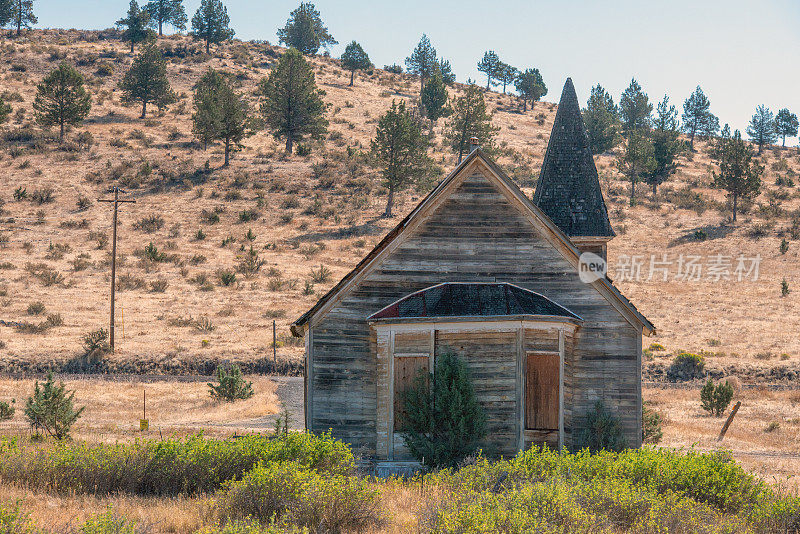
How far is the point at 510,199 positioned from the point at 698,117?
9329cm

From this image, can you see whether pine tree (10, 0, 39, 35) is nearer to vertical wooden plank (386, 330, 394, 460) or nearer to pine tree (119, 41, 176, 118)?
pine tree (119, 41, 176, 118)

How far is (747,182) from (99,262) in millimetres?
51674

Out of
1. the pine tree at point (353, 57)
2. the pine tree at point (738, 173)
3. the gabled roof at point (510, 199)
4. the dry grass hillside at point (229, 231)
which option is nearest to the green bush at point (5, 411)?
the dry grass hillside at point (229, 231)

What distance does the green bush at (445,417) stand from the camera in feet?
42.0

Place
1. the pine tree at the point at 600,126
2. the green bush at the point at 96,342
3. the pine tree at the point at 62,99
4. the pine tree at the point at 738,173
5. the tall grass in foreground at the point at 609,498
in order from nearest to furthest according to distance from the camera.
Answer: the tall grass in foreground at the point at 609,498
the green bush at the point at 96,342
the pine tree at the point at 738,173
the pine tree at the point at 62,99
the pine tree at the point at 600,126

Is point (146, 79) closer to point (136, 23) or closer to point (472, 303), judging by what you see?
point (136, 23)

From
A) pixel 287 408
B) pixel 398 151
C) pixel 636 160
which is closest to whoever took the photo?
pixel 287 408

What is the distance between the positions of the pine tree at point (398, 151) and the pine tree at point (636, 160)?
2157cm

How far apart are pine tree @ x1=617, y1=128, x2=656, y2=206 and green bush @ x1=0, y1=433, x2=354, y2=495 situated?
5772 centimetres

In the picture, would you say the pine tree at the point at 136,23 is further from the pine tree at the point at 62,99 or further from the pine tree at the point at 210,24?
the pine tree at the point at 62,99

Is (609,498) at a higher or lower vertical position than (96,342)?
higher

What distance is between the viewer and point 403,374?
13.6 meters

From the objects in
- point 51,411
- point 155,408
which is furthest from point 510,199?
point 155,408

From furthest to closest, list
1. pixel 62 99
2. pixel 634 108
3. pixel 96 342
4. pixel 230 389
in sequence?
pixel 634 108 → pixel 62 99 → pixel 96 342 → pixel 230 389
